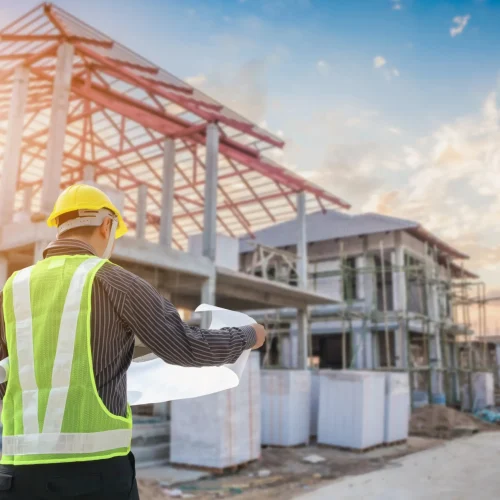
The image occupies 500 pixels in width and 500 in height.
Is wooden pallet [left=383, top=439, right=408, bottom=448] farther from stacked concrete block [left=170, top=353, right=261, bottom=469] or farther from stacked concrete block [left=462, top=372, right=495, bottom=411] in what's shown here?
stacked concrete block [left=462, top=372, right=495, bottom=411]

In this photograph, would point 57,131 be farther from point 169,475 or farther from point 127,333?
point 127,333

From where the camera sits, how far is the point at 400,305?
2423cm

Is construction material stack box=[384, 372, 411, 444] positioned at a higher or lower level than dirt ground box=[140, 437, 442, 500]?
higher

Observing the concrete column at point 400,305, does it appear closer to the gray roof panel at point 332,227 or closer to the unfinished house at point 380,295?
the unfinished house at point 380,295

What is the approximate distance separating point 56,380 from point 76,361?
8 cm

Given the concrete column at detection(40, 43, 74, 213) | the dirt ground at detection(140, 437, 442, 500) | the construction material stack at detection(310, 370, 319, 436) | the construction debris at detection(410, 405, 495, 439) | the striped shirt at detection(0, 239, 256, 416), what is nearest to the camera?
the striped shirt at detection(0, 239, 256, 416)

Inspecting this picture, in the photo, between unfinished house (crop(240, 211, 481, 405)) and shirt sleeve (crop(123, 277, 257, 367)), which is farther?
unfinished house (crop(240, 211, 481, 405))

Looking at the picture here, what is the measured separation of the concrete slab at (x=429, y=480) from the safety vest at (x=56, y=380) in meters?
7.33

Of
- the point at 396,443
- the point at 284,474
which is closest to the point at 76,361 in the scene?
the point at 284,474

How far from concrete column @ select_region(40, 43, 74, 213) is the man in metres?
8.44

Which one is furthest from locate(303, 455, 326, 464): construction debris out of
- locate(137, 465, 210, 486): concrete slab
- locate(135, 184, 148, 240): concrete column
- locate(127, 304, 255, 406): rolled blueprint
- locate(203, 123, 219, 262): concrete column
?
locate(127, 304, 255, 406): rolled blueprint

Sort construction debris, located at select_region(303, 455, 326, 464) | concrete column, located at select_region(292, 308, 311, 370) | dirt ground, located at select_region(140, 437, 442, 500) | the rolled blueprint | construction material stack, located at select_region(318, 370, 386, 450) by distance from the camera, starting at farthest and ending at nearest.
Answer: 1. concrete column, located at select_region(292, 308, 311, 370)
2. construction material stack, located at select_region(318, 370, 386, 450)
3. construction debris, located at select_region(303, 455, 326, 464)
4. dirt ground, located at select_region(140, 437, 442, 500)
5. the rolled blueprint

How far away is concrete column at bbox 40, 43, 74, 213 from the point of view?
32.2ft

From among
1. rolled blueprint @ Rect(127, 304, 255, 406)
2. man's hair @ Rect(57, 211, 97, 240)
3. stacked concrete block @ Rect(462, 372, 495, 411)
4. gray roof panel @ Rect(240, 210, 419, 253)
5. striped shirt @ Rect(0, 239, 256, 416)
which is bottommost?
stacked concrete block @ Rect(462, 372, 495, 411)
